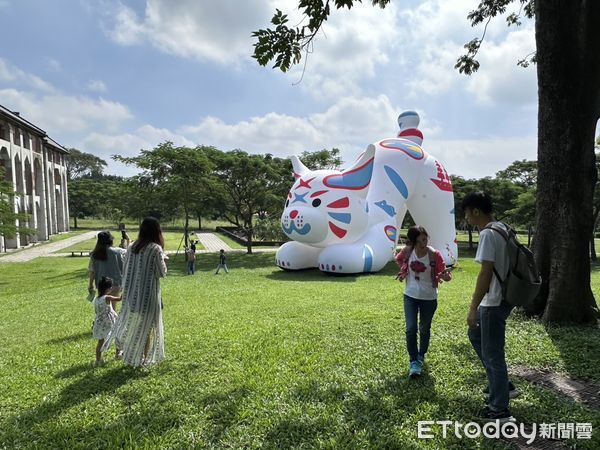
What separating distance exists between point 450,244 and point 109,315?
531 inches

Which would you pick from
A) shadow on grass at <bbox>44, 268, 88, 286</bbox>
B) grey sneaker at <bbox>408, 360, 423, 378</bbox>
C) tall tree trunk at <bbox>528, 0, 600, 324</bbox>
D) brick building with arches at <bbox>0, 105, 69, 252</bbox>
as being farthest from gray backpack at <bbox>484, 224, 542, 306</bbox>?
brick building with arches at <bbox>0, 105, 69, 252</bbox>

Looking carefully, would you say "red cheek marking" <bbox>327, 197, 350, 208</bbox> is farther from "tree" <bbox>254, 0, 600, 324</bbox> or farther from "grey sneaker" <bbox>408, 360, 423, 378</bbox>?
"grey sneaker" <bbox>408, 360, 423, 378</bbox>

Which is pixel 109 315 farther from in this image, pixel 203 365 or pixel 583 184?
pixel 583 184

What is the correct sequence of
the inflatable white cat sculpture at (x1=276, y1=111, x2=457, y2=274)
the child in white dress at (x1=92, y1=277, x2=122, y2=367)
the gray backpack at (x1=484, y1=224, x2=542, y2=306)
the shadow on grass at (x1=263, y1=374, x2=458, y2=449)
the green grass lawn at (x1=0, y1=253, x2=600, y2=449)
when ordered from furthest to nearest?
1. the inflatable white cat sculpture at (x1=276, y1=111, x2=457, y2=274)
2. the child in white dress at (x1=92, y1=277, x2=122, y2=367)
3. the green grass lawn at (x1=0, y1=253, x2=600, y2=449)
4. the shadow on grass at (x1=263, y1=374, x2=458, y2=449)
5. the gray backpack at (x1=484, y1=224, x2=542, y2=306)

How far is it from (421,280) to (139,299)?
281cm

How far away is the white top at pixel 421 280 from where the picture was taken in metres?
3.73

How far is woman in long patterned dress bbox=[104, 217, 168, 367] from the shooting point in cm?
409

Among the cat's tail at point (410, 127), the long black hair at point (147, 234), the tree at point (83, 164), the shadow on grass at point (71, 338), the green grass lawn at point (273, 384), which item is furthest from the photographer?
the tree at point (83, 164)

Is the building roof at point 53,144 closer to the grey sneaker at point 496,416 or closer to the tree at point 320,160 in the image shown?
the tree at point 320,160

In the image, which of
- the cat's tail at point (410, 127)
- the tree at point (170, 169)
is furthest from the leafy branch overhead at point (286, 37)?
the tree at point (170, 169)

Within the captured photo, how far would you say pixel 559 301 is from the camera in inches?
201

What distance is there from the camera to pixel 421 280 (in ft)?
12.3

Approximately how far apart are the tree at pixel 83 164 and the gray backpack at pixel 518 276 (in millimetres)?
82040

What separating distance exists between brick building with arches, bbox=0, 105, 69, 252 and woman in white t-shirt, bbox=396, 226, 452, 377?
25153 mm
